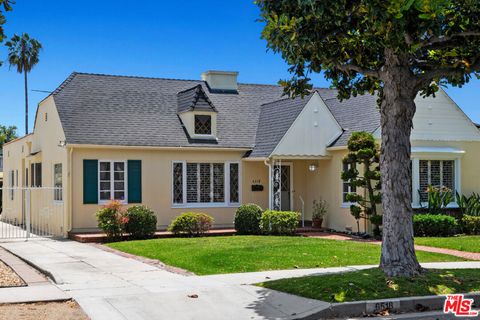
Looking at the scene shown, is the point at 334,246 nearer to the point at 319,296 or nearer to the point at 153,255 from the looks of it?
the point at 153,255

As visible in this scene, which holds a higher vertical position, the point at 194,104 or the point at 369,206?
the point at 194,104

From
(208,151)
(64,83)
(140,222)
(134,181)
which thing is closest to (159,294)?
(140,222)

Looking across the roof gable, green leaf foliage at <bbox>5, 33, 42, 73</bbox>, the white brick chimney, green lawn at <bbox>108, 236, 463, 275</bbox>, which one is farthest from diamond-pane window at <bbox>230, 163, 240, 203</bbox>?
green leaf foliage at <bbox>5, 33, 42, 73</bbox>

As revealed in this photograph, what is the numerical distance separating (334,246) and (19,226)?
15.7 metres

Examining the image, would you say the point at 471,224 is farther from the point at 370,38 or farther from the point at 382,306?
the point at 382,306

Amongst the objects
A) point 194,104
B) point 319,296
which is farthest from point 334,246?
point 194,104

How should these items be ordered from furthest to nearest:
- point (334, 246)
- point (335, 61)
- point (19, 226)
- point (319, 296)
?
point (19, 226)
point (334, 246)
point (335, 61)
point (319, 296)

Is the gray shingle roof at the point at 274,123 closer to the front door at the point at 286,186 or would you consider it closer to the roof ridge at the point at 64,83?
the front door at the point at 286,186

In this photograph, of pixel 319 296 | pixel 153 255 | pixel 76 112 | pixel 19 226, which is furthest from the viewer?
pixel 19 226

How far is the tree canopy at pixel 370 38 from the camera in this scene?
9.98 meters

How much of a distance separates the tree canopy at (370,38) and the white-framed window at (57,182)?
12.3m

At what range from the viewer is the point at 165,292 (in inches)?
419

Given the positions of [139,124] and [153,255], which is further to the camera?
[139,124]

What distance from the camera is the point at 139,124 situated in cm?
2320
